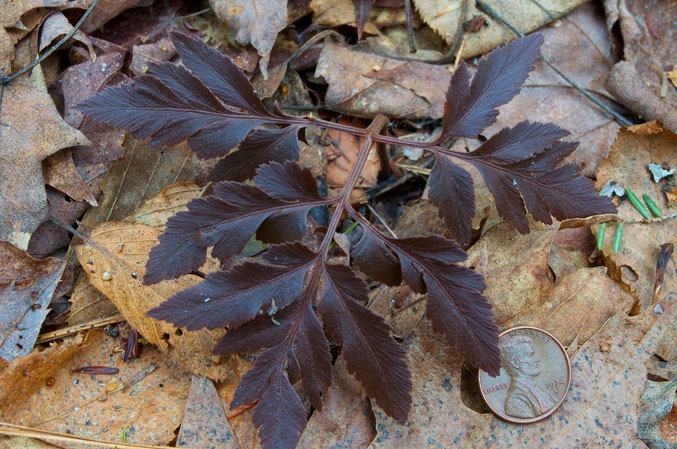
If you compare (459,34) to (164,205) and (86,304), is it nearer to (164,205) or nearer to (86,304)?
(164,205)

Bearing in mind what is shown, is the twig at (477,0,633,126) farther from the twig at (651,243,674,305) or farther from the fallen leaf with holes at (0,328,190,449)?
the fallen leaf with holes at (0,328,190,449)

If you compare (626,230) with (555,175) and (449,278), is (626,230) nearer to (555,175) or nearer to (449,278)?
(555,175)

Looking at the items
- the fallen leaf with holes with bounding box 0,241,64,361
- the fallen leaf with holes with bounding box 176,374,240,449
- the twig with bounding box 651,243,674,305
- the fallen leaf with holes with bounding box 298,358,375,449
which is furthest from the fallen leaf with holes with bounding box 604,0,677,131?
the fallen leaf with holes with bounding box 0,241,64,361

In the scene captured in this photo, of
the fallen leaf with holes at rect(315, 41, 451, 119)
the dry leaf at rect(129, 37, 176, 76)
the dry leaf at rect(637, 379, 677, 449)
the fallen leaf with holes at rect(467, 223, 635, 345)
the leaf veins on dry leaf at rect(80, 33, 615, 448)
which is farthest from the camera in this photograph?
the fallen leaf with holes at rect(315, 41, 451, 119)

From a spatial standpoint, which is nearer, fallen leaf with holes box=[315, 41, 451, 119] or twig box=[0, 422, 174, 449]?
twig box=[0, 422, 174, 449]

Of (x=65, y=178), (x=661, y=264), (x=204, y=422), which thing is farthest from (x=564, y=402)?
(x=65, y=178)

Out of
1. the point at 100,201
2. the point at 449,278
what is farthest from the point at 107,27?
the point at 449,278

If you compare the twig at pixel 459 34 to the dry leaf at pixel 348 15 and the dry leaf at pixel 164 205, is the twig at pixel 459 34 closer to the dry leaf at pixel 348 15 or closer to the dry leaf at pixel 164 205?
the dry leaf at pixel 348 15

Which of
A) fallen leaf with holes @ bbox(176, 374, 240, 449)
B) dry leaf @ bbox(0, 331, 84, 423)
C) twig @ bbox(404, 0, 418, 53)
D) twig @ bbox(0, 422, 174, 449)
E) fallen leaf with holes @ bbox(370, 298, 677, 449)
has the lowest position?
fallen leaf with holes @ bbox(370, 298, 677, 449)
